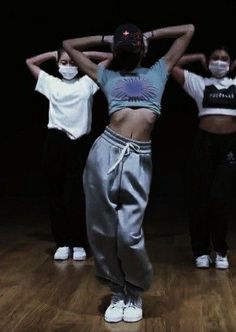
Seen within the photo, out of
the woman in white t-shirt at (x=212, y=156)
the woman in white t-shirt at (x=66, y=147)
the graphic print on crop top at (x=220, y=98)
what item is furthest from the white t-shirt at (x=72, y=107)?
the graphic print on crop top at (x=220, y=98)

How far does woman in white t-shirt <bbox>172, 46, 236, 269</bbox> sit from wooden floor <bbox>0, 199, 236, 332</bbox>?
0.19 m

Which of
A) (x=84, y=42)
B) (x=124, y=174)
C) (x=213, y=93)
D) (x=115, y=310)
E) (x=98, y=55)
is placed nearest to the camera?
(x=124, y=174)

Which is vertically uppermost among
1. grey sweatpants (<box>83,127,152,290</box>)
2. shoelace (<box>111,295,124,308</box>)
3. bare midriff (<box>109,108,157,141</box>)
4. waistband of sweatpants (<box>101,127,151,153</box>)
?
bare midriff (<box>109,108,157,141</box>)

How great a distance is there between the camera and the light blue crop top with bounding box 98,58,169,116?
278 cm

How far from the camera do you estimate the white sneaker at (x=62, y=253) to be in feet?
13.1

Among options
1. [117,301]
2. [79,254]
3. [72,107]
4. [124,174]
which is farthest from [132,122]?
[79,254]

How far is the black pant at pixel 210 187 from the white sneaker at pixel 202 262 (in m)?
0.03

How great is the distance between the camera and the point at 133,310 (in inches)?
112

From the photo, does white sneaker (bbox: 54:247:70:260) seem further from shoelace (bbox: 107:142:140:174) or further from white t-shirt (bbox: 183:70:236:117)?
shoelace (bbox: 107:142:140:174)

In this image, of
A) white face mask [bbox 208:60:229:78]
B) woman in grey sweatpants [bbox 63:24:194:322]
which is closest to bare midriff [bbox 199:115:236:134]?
white face mask [bbox 208:60:229:78]

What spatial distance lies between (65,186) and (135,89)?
1.37 m

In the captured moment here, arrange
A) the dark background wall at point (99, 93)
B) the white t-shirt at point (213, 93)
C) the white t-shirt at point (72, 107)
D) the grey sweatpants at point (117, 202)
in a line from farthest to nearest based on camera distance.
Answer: the dark background wall at point (99, 93), the white t-shirt at point (72, 107), the white t-shirt at point (213, 93), the grey sweatpants at point (117, 202)

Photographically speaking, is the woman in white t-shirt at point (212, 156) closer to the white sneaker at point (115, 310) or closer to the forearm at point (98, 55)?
the forearm at point (98, 55)

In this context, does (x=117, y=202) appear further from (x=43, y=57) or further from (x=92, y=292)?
(x=43, y=57)
